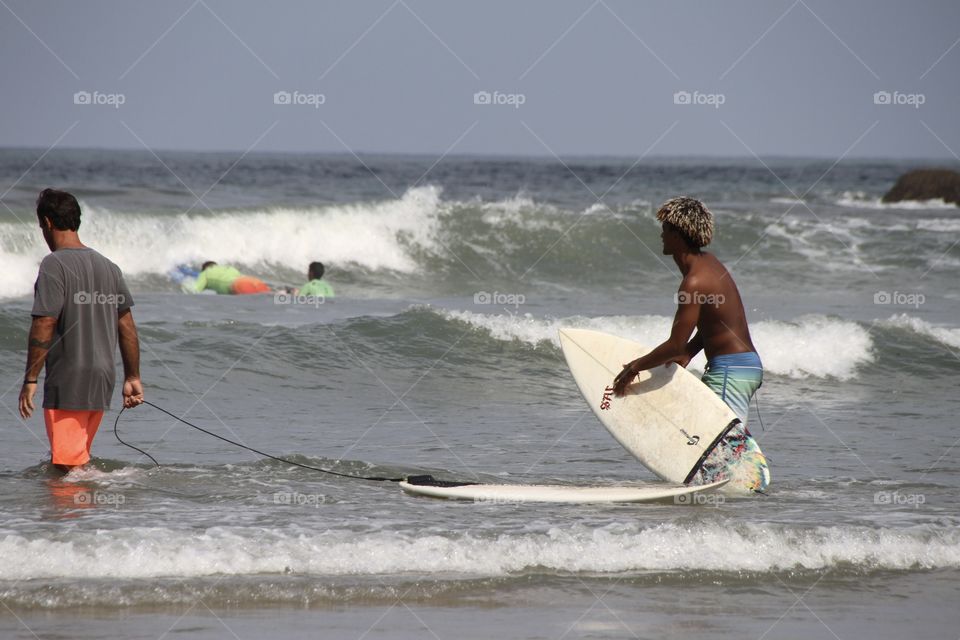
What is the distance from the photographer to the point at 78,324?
16.1 feet

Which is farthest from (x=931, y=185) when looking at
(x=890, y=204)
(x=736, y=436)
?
(x=736, y=436)

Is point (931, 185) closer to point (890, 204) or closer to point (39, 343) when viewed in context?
point (890, 204)

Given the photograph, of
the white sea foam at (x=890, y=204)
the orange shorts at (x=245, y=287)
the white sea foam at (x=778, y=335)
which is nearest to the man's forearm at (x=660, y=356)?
the white sea foam at (x=778, y=335)

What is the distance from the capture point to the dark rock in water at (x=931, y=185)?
109ft

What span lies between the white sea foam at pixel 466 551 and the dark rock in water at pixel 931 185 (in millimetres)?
30735

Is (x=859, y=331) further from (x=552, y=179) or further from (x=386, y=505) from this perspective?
(x=552, y=179)

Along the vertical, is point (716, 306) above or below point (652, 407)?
above

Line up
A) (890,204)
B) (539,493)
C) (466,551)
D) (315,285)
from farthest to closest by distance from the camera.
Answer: (890,204), (315,285), (539,493), (466,551)

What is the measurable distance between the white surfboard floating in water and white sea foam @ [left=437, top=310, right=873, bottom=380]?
518 centimetres

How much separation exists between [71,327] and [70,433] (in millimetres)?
509

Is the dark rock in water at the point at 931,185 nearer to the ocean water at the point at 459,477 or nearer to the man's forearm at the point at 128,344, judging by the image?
the ocean water at the point at 459,477

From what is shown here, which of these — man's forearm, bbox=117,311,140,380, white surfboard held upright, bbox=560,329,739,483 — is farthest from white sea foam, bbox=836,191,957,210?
man's forearm, bbox=117,311,140,380

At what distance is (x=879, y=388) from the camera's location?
9867mm

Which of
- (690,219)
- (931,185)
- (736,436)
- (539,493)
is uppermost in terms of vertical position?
(931,185)
